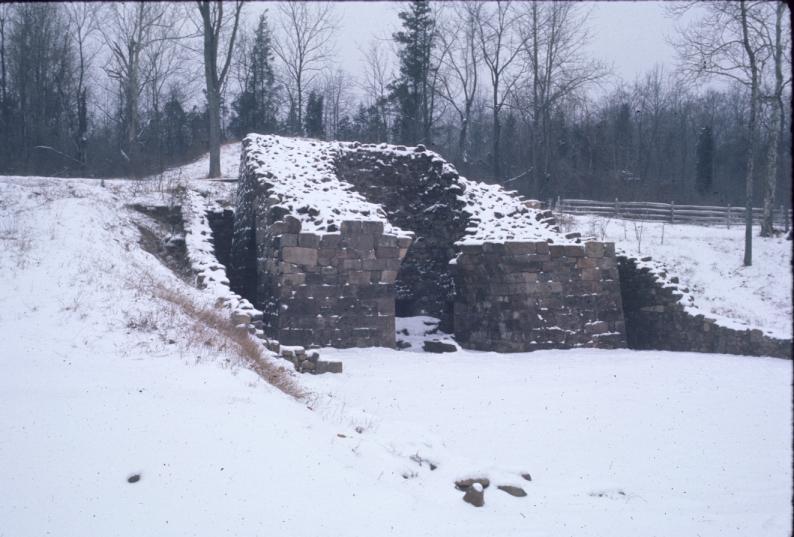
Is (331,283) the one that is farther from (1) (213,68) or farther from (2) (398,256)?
(1) (213,68)

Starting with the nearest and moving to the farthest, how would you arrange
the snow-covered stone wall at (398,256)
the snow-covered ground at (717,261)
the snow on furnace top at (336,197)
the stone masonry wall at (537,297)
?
1. the snow-covered stone wall at (398,256)
2. the snow on furnace top at (336,197)
3. the stone masonry wall at (537,297)
4. the snow-covered ground at (717,261)

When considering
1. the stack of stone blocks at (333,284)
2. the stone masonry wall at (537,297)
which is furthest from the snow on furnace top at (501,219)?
the stack of stone blocks at (333,284)

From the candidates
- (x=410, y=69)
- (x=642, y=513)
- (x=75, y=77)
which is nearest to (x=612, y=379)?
Answer: (x=642, y=513)

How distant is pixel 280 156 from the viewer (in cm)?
1380

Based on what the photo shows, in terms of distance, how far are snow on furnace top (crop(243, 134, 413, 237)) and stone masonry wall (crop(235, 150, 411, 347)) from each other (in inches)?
10.3

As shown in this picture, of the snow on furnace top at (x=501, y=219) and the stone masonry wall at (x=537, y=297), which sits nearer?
the stone masonry wall at (x=537, y=297)

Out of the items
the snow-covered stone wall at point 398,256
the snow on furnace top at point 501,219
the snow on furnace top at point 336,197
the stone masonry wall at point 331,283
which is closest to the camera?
the stone masonry wall at point 331,283

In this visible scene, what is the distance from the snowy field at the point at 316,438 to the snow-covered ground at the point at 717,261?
360 inches

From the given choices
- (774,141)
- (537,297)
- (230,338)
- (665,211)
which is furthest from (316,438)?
(665,211)

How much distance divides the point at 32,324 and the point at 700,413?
25.9 feet

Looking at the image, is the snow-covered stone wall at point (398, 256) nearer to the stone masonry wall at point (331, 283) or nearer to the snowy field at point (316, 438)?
the stone masonry wall at point (331, 283)

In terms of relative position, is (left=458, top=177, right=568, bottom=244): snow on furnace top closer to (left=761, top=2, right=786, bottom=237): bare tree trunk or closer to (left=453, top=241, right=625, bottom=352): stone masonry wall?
(left=453, top=241, right=625, bottom=352): stone masonry wall

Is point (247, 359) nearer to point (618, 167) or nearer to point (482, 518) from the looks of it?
point (482, 518)

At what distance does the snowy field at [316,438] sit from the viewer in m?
4.05
